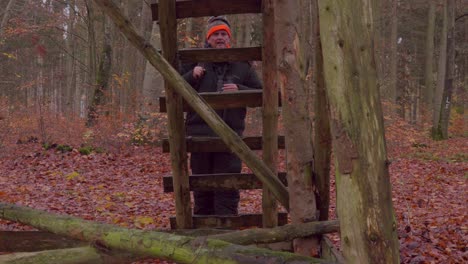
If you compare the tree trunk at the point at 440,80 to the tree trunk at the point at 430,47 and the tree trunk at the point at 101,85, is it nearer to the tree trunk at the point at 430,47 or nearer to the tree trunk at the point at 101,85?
the tree trunk at the point at 430,47

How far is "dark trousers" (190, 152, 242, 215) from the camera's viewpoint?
479cm

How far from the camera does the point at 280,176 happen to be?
15.0 feet

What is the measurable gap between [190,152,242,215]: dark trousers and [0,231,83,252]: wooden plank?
124cm

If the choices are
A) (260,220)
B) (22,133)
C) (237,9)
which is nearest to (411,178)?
(260,220)

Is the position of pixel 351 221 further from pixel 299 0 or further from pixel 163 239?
pixel 299 0

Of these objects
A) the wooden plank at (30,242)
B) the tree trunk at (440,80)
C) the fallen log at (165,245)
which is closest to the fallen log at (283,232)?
the fallen log at (165,245)

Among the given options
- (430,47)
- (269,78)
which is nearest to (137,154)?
(269,78)

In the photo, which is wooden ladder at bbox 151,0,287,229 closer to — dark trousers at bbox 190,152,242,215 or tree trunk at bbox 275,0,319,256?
dark trousers at bbox 190,152,242,215

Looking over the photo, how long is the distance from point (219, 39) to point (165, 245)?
94.8 inches

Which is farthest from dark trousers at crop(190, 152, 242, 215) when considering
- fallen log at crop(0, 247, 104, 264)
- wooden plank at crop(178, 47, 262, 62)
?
fallen log at crop(0, 247, 104, 264)

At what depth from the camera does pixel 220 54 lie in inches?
167

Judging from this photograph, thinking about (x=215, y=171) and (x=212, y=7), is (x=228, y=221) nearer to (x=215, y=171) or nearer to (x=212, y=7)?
(x=215, y=171)

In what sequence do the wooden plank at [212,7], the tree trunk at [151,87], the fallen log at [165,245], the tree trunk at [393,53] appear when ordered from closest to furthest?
the fallen log at [165,245] → the wooden plank at [212,7] → the tree trunk at [151,87] → the tree trunk at [393,53]

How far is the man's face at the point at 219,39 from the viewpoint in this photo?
4730 millimetres
